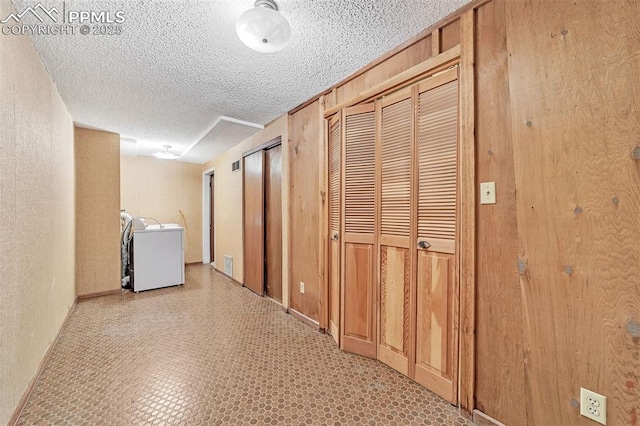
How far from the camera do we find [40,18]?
1.53 metres

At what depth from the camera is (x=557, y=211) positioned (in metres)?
1.21

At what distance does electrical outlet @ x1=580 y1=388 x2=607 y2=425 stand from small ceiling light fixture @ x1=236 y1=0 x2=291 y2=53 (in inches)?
87.7

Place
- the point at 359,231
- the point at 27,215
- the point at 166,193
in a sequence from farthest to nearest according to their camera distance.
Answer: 1. the point at 166,193
2. the point at 359,231
3. the point at 27,215

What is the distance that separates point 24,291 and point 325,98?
2.61m

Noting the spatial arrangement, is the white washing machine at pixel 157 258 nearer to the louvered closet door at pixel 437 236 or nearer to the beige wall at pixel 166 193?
the beige wall at pixel 166 193

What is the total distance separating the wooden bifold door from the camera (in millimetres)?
1628

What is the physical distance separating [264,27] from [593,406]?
7.63ft

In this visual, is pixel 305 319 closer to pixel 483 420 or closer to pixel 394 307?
pixel 394 307

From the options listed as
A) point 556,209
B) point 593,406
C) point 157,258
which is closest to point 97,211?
point 157,258

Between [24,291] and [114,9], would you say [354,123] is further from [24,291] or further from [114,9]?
[24,291]

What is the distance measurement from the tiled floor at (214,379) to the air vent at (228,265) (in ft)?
5.41

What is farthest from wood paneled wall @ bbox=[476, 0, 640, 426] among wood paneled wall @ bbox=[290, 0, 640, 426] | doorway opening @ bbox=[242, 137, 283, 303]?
doorway opening @ bbox=[242, 137, 283, 303]

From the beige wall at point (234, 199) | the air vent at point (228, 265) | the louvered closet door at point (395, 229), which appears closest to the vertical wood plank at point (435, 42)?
the louvered closet door at point (395, 229)

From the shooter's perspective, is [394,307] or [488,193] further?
[394,307]
